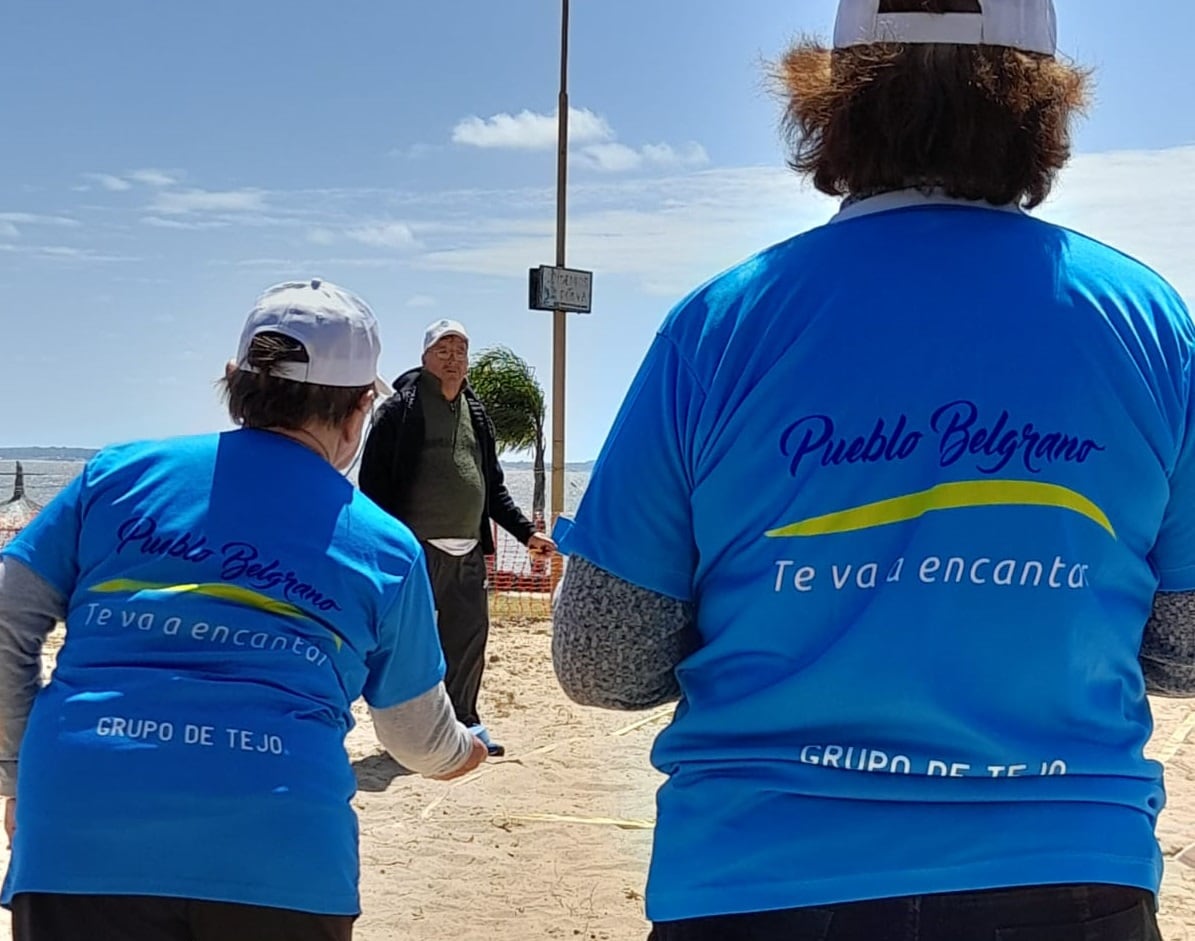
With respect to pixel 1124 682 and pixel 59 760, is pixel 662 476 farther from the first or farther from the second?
pixel 59 760

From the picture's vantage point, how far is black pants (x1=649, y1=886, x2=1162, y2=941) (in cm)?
130

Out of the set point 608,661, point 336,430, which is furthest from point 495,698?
point 608,661

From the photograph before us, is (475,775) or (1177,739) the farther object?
(1177,739)

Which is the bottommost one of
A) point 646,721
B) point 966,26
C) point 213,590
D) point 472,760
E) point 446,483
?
point 646,721

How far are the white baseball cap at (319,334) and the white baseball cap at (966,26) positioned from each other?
1067mm

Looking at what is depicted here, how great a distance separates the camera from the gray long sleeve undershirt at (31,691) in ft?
7.01

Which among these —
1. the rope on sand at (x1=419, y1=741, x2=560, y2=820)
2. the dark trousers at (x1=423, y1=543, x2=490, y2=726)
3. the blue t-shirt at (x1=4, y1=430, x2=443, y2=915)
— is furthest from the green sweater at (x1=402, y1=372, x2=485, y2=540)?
the blue t-shirt at (x1=4, y1=430, x2=443, y2=915)

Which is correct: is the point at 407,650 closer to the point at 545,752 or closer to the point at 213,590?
the point at 213,590

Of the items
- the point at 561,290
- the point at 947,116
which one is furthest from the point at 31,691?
the point at 561,290

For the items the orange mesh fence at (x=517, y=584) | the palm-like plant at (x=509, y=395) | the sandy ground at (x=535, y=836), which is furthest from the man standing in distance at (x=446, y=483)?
the palm-like plant at (x=509, y=395)

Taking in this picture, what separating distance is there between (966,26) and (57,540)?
1510 millimetres

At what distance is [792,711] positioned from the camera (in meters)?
1.37

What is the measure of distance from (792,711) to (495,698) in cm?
641

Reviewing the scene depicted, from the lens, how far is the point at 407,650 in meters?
2.26
